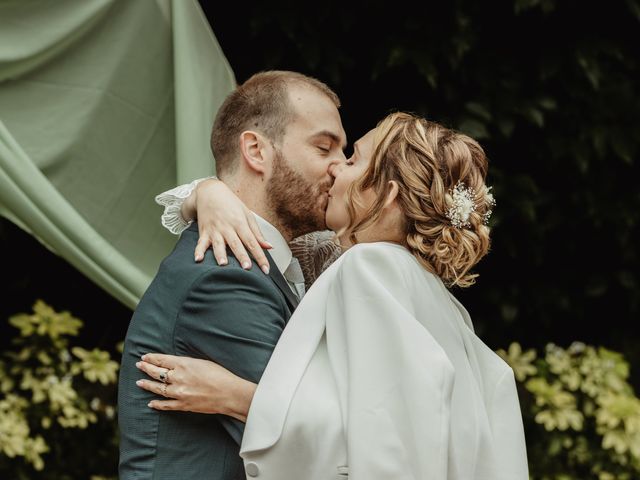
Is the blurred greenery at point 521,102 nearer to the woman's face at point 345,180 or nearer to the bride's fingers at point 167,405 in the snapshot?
the woman's face at point 345,180

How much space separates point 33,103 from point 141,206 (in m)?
0.47

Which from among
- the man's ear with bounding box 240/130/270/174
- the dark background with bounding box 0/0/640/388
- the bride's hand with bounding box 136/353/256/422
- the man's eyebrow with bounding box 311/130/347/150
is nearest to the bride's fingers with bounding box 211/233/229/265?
the bride's hand with bounding box 136/353/256/422

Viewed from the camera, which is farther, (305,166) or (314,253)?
(314,253)

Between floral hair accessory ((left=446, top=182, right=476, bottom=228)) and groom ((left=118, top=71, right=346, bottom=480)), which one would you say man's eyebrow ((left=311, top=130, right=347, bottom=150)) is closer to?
groom ((left=118, top=71, right=346, bottom=480))

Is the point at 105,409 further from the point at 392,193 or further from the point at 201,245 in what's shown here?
the point at 392,193

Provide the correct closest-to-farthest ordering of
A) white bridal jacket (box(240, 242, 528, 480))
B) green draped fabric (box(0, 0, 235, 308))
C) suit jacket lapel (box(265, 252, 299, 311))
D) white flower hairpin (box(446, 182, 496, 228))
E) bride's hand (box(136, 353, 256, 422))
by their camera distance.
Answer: white bridal jacket (box(240, 242, 528, 480)), bride's hand (box(136, 353, 256, 422)), white flower hairpin (box(446, 182, 496, 228)), suit jacket lapel (box(265, 252, 299, 311)), green draped fabric (box(0, 0, 235, 308))

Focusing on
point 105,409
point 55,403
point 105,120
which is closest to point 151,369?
point 105,120

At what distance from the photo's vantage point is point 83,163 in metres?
3.01

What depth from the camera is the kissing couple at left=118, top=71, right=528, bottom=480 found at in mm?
1918

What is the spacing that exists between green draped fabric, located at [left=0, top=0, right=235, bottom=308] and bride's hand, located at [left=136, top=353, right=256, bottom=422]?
80 centimetres

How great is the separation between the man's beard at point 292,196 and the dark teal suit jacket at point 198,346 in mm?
339

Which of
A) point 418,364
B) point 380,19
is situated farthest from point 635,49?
point 418,364

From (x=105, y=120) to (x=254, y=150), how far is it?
0.67 metres

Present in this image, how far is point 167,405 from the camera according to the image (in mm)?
2135
